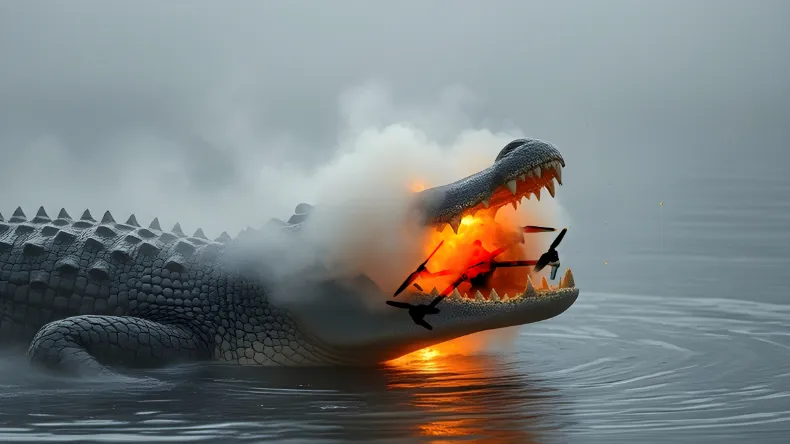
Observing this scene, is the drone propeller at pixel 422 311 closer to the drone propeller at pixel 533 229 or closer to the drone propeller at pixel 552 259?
the drone propeller at pixel 552 259

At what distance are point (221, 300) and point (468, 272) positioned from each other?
1.59m

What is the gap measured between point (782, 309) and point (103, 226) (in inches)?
204

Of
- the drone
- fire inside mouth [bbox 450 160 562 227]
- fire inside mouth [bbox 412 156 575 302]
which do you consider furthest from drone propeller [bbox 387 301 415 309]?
fire inside mouth [bbox 450 160 562 227]

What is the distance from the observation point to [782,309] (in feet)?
33.4

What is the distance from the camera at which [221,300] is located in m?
8.32

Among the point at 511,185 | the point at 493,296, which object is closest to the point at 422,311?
the point at 493,296

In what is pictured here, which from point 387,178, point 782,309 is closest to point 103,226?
point 387,178

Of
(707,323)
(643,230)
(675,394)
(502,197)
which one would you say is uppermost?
(643,230)

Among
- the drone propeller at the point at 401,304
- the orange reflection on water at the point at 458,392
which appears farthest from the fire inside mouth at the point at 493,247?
the orange reflection on water at the point at 458,392

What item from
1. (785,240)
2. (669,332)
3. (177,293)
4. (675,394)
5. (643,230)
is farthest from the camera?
(643,230)

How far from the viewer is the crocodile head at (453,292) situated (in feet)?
24.9

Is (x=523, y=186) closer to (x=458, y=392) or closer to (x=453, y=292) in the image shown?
(x=453, y=292)

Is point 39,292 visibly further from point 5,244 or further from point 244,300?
point 244,300

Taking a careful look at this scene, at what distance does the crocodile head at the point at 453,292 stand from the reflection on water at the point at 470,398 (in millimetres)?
253
